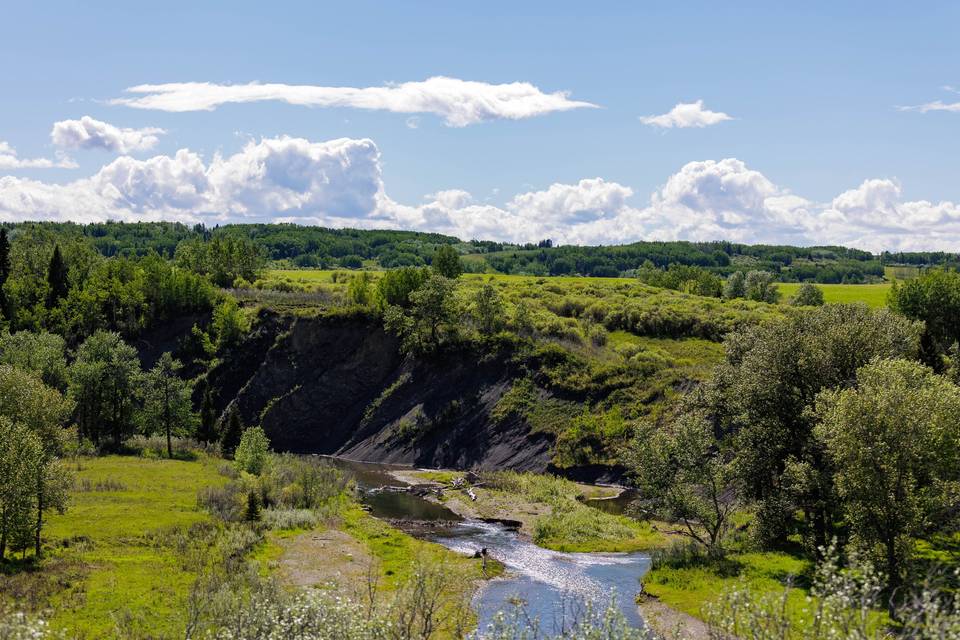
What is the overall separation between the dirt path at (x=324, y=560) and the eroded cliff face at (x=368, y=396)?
3305cm

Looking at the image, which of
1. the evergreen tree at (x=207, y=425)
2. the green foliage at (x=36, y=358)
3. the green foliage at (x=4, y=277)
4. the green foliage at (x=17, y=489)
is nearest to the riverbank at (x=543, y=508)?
the evergreen tree at (x=207, y=425)

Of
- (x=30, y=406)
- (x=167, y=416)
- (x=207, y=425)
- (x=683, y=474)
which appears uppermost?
(x=683, y=474)

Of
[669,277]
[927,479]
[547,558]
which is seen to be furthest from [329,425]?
[669,277]

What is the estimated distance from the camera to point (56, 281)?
465ft

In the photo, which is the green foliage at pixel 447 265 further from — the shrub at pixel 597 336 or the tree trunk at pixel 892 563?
the tree trunk at pixel 892 563

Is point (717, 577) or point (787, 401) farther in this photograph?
point (787, 401)

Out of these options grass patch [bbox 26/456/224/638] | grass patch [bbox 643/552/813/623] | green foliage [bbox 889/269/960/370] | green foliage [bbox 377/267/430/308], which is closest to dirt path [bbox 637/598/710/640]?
grass patch [bbox 643/552/813/623]

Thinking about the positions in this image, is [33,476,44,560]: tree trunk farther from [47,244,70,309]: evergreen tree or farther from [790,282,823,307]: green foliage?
[790,282,823,307]: green foliage

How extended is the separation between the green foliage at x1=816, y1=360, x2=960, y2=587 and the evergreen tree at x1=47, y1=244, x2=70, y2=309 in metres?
134

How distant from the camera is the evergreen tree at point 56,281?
141m

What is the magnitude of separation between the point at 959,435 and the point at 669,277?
14209 centimetres

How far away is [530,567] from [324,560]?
14.0 meters

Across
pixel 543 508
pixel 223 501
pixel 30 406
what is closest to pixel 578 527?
pixel 543 508

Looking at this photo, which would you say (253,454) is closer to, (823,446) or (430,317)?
(430,317)
